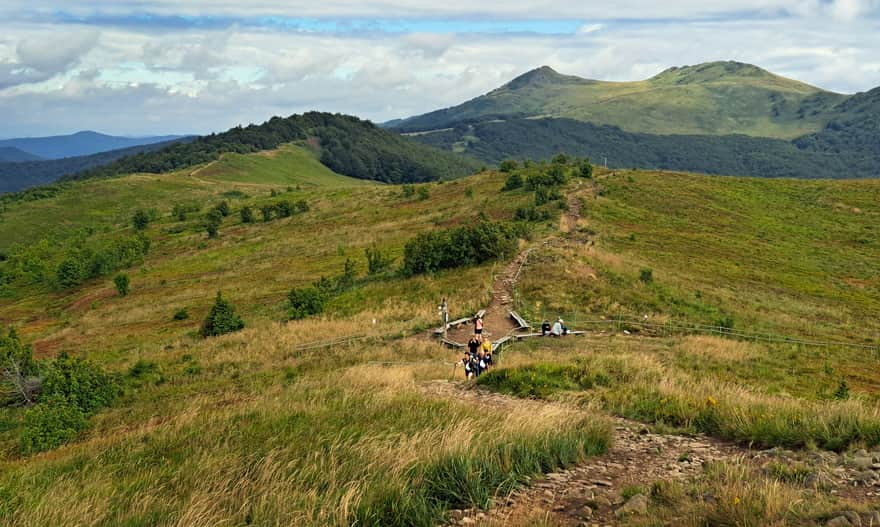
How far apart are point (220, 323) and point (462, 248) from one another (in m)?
13.2

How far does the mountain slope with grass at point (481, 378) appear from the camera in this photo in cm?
611

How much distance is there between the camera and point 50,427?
14305mm

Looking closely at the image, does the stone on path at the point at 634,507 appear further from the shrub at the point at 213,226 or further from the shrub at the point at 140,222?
the shrub at the point at 140,222

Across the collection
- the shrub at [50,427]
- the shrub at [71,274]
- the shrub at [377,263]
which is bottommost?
the shrub at [71,274]

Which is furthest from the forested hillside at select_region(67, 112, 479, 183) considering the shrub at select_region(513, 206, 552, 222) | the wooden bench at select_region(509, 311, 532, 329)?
the wooden bench at select_region(509, 311, 532, 329)

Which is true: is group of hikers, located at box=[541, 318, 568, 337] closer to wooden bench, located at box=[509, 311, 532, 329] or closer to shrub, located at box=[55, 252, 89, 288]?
wooden bench, located at box=[509, 311, 532, 329]

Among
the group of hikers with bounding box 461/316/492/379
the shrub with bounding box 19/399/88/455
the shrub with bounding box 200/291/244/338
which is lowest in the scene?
the shrub with bounding box 200/291/244/338

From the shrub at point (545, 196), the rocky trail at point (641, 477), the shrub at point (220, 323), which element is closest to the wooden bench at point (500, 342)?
the rocky trail at point (641, 477)

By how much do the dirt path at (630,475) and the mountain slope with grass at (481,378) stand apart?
47mm

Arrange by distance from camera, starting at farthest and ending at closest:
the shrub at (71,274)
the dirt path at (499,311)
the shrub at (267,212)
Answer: the shrub at (267,212), the shrub at (71,274), the dirt path at (499,311)

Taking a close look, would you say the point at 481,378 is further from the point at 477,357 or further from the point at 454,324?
the point at 454,324

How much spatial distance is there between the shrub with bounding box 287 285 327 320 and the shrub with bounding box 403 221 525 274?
5.74 meters

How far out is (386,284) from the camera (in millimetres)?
32375

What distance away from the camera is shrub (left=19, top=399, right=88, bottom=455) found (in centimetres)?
1371
